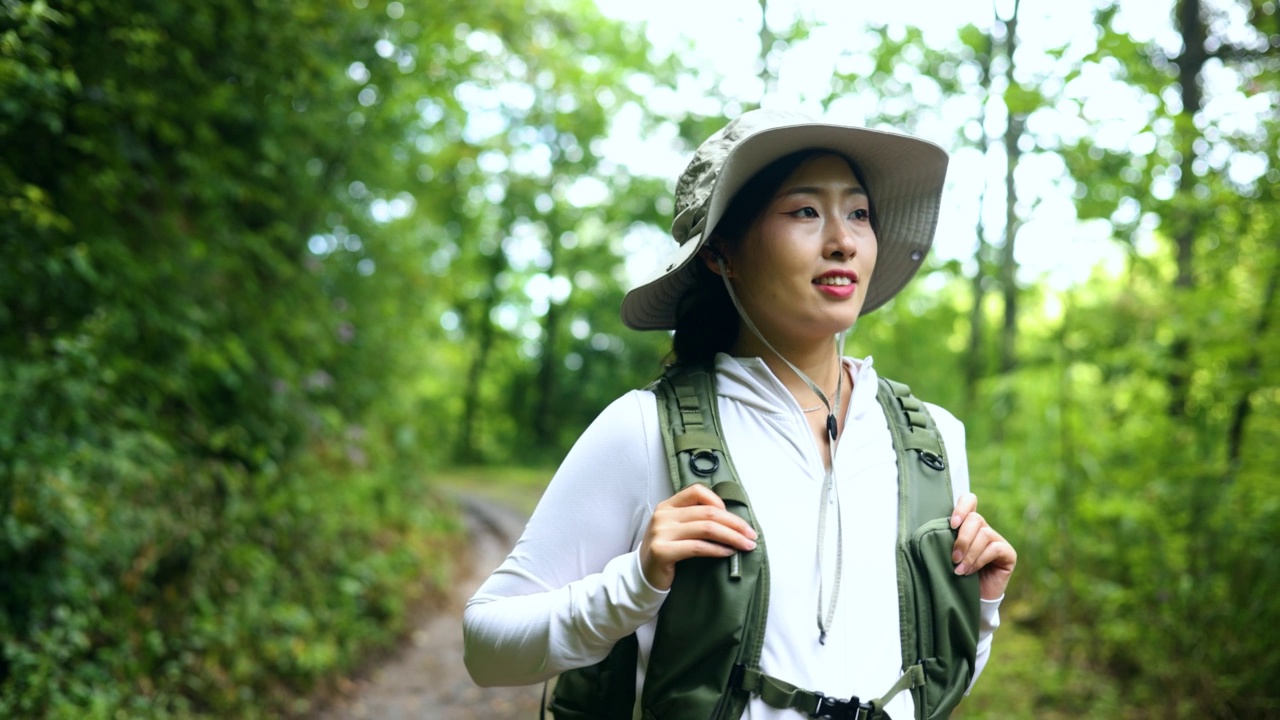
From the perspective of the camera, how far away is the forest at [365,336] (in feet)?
13.7

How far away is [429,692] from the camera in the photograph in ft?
20.3

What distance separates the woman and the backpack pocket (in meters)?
0.03

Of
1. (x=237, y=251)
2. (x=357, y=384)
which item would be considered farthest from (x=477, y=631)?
(x=357, y=384)

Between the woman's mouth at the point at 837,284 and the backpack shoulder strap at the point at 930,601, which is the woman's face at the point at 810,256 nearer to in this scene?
the woman's mouth at the point at 837,284

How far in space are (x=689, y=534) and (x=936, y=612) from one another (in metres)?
0.51

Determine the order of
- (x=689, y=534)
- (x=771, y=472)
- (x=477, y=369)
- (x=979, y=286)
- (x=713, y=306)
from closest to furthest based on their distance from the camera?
(x=689, y=534) → (x=771, y=472) → (x=713, y=306) → (x=979, y=286) → (x=477, y=369)

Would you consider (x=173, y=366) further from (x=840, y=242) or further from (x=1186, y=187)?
(x=1186, y=187)

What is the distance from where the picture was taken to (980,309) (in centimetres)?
866

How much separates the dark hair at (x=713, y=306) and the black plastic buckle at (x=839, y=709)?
0.66m

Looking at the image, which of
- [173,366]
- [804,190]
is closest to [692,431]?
[804,190]

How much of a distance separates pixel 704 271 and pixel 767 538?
1.96 feet

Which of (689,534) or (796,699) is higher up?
(689,534)

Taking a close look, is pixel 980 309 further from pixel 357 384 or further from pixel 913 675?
pixel 913 675

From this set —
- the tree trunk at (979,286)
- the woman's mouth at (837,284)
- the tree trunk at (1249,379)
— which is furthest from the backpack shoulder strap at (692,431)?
the tree trunk at (979,286)
